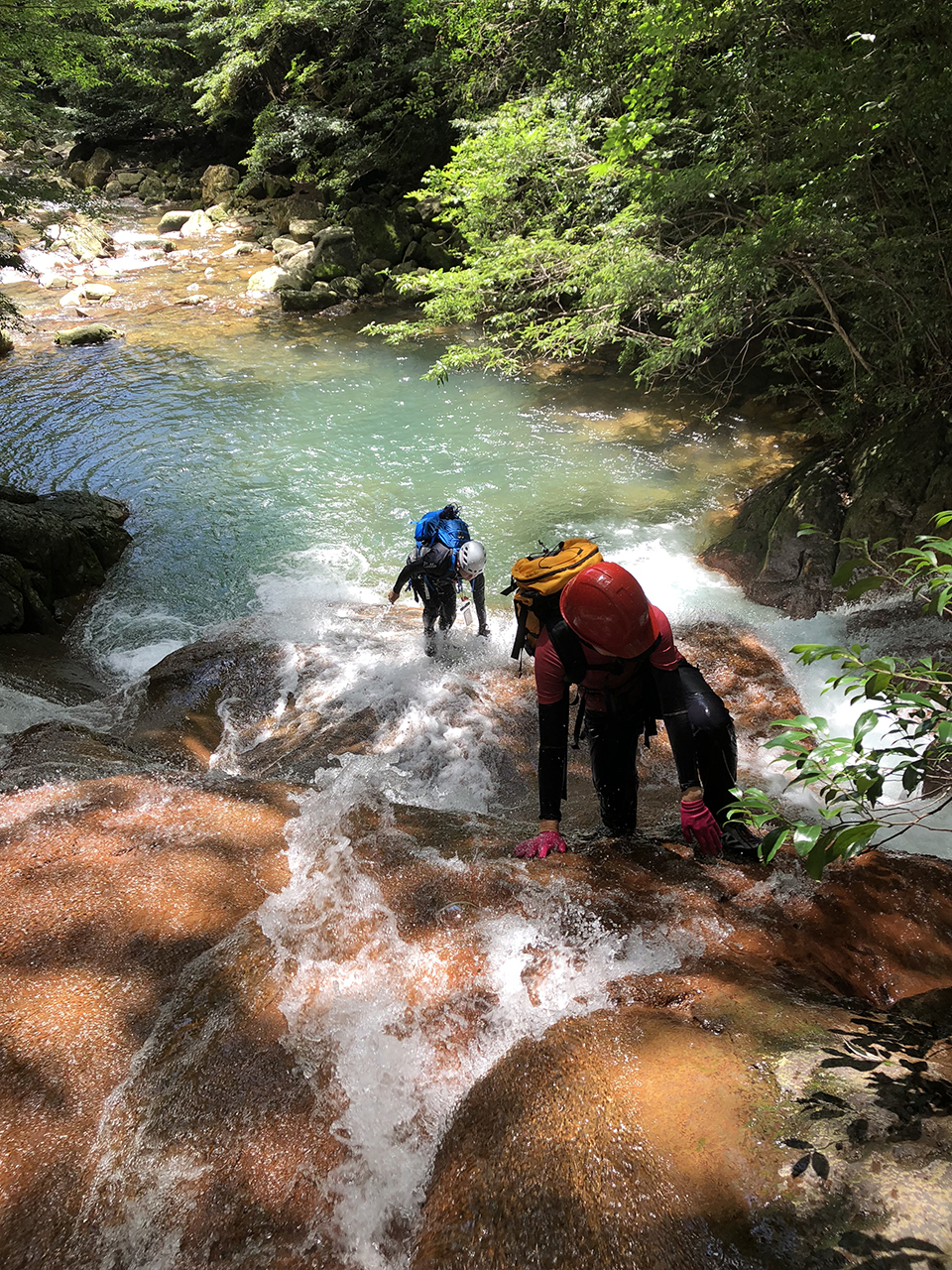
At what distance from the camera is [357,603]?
8672 millimetres

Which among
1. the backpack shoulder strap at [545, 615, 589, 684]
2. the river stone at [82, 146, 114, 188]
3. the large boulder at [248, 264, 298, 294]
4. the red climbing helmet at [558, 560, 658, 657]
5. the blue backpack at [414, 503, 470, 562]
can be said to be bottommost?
the blue backpack at [414, 503, 470, 562]

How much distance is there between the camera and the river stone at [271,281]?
1902cm

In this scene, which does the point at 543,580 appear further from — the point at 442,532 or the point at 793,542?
the point at 793,542

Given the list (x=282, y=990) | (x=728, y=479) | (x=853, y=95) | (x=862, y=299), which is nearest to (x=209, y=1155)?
(x=282, y=990)

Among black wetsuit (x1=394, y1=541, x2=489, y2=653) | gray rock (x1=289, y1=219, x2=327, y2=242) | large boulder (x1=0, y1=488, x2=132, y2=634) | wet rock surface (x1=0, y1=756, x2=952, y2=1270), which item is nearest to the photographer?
wet rock surface (x1=0, y1=756, x2=952, y2=1270)

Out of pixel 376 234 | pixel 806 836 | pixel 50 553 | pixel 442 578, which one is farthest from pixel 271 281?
pixel 806 836

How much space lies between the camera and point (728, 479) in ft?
37.4

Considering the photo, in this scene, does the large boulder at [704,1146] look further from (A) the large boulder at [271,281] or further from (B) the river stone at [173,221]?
(B) the river stone at [173,221]

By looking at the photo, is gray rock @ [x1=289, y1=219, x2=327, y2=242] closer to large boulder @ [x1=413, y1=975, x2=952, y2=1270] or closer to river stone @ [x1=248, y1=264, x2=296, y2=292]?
river stone @ [x1=248, y1=264, x2=296, y2=292]

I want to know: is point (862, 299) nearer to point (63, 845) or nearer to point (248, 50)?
point (63, 845)

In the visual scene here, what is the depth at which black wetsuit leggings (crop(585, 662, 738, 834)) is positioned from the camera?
3.18m

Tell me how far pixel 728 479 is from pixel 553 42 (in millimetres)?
8832

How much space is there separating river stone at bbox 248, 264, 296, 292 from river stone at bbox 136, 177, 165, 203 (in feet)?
33.5

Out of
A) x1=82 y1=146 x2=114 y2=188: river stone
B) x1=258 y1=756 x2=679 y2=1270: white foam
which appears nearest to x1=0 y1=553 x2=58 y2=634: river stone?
x1=258 y1=756 x2=679 y2=1270: white foam
